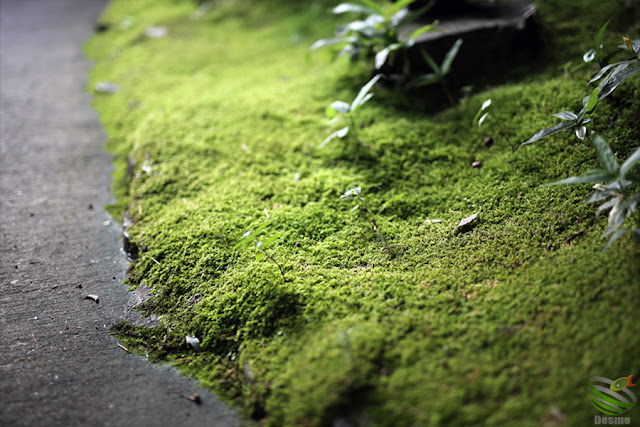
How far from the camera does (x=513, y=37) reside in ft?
11.1

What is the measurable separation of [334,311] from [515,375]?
741mm

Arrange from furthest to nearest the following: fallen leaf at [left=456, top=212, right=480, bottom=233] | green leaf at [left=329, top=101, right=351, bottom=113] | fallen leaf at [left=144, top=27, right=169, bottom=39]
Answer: fallen leaf at [left=144, top=27, right=169, bottom=39] < green leaf at [left=329, top=101, right=351, bottom=113] < fallen leaf at [left=456, top=212, right=480, bottom=233]

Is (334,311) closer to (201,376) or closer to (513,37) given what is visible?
(201,376)

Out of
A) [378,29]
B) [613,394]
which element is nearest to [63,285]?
[613,394]

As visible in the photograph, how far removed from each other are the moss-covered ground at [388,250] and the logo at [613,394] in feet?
0.10

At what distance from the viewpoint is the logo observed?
1.39 meters

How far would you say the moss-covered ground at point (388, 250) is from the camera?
153cm

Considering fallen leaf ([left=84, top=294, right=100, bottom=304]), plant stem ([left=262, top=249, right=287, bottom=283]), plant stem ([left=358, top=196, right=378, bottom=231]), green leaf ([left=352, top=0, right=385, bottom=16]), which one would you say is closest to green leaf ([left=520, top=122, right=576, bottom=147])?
plant stem ([left=358, top=196, right=378, bottom=231])

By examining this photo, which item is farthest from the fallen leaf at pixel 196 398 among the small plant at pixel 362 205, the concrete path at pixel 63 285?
the small plant at pixel 362 205

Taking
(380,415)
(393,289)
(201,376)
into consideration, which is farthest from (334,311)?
(201,376)

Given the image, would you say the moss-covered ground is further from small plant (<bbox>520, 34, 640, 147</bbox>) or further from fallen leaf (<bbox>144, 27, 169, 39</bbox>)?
fallen leaf (<bbox>144, 27, 169, 39</bbox>)

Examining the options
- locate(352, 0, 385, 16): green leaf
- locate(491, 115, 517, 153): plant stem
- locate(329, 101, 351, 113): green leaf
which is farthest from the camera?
locate(352, 0, 385, 16): green leaf

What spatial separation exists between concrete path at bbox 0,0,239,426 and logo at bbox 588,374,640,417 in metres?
1.30

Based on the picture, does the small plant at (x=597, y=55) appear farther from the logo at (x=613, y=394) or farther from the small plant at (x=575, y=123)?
the logo at (x=613, y=394)
